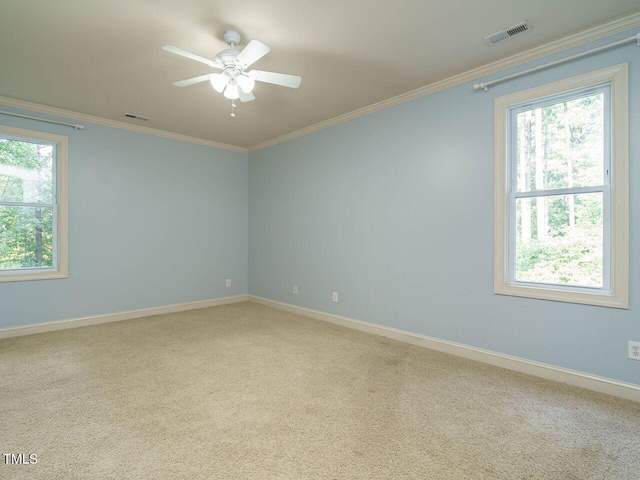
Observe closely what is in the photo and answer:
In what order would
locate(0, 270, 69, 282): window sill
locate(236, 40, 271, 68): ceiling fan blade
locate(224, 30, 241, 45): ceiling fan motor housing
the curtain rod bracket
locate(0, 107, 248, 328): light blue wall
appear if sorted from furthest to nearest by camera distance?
locate(0, 107, 248, 328): light blue wall → locate(0, 270, 69, 282): window sill → locate(224, 30, 241, 45): ceiling fan motor housing → the curtain rod bracket → locate(236, 40, 271, 68): ceiling fan blade

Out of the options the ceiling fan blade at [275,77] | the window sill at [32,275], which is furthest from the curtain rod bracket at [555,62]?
the window sill at [32,275]

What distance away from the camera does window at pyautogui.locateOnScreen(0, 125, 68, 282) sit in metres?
3.61

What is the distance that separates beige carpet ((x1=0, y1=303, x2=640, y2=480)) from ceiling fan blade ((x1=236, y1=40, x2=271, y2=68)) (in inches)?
92.1

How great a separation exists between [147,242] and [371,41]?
3.83m

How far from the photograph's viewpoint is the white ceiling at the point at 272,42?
2131mm

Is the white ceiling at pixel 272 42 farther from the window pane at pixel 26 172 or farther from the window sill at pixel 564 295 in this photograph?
the window sill at pixel 564 295

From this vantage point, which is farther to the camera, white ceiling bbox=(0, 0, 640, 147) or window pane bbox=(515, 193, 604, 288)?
window pane bbox=(515, 193, 604, 288)

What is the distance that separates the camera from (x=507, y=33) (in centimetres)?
239

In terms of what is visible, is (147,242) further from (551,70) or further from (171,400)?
(551,70)

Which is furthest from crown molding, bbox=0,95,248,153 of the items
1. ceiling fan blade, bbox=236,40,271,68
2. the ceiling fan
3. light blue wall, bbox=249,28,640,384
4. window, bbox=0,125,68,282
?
ceiling fan blade, bbox=236,40,271,68

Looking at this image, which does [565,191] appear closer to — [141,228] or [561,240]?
[561,240]

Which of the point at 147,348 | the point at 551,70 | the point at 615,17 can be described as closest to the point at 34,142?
the point at 147,348

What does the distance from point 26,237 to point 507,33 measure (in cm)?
516

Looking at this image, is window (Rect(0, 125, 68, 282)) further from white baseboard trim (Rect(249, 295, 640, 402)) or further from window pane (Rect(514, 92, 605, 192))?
window pane (Rect(514, 92, 605, 192))
